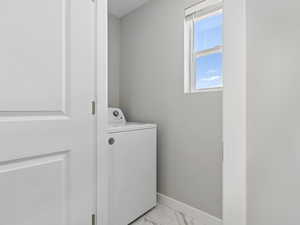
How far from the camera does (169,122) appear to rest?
6.22 feet

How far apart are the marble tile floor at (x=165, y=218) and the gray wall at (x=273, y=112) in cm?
132

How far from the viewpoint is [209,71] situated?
1710 mm

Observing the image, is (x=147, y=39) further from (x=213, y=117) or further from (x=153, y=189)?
(x=153, y=189)

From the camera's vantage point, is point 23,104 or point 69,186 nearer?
point 23,104

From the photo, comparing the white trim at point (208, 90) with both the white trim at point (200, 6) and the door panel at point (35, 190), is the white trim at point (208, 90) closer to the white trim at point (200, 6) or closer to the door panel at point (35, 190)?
the white trim at point (200, 6)

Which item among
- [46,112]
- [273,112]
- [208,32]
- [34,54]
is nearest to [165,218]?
[46,112]

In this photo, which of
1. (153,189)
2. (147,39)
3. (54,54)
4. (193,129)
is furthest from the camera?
(147,39)

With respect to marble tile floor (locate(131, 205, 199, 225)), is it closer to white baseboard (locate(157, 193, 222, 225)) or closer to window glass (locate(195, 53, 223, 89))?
white baseboard (locate(157, 193, 222, 225))

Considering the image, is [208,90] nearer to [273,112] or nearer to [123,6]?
[273,112]

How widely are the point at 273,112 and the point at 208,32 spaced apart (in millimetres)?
1558

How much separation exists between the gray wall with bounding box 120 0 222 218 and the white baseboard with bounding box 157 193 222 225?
48 millimetres

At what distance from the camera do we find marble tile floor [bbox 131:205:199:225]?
1581mm

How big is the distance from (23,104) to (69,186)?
0.54 m

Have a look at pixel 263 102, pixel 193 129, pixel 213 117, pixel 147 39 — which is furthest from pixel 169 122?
pixel 263 102
